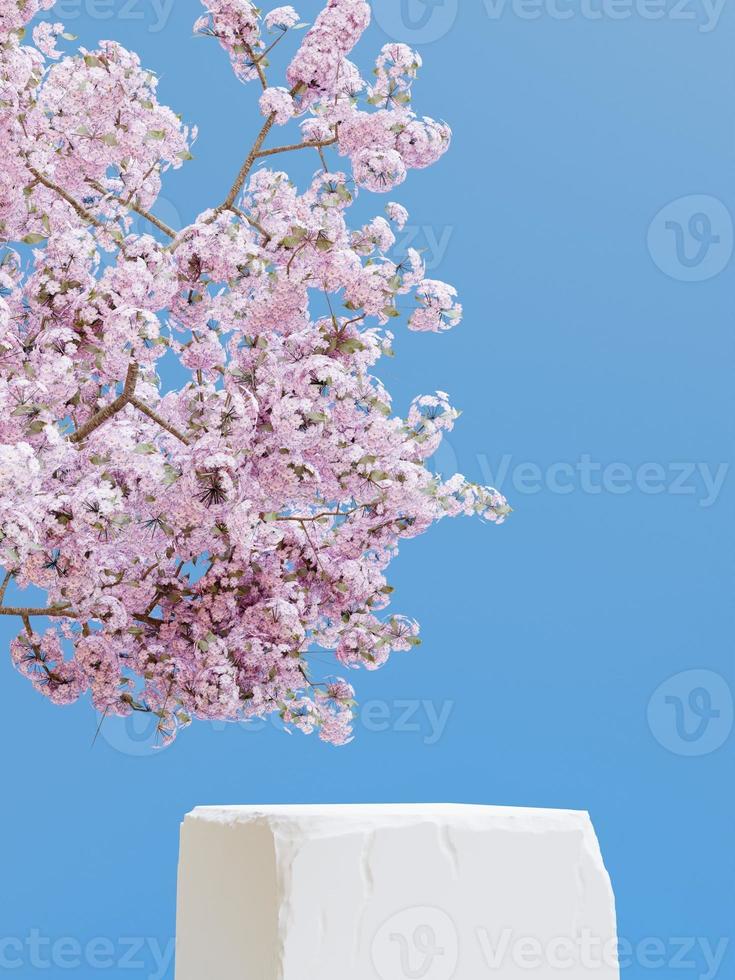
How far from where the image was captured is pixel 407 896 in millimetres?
3520

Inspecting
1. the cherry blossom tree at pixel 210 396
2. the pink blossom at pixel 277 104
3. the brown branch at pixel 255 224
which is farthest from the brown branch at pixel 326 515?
the pink blossom at pixel 277 104

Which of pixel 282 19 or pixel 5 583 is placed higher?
pixel 282 19

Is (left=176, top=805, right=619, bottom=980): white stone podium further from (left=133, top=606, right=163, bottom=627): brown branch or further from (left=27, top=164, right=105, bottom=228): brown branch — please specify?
(left=27, top=164, right=105, bottom=228): brown branch

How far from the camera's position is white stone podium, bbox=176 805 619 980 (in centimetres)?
344

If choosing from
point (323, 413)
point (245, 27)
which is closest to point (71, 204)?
point (245, 27)

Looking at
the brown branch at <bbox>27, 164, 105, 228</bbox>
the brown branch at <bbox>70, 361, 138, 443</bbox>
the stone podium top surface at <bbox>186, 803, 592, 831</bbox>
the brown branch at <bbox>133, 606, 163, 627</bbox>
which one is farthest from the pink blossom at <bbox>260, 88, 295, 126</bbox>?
the stone podium top surface at <bbox>186, 803, 592, 831</bbox>

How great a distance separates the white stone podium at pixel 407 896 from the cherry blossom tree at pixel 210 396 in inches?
15.5

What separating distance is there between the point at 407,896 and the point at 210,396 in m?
1.46

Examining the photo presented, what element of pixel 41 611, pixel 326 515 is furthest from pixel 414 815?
pixel 41 611

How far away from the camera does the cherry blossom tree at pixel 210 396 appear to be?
320cm

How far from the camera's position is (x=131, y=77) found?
347 cm

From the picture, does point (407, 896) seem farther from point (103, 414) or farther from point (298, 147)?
point (298, 147)

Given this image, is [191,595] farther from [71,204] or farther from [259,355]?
[71,204]

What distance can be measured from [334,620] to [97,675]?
69cm
